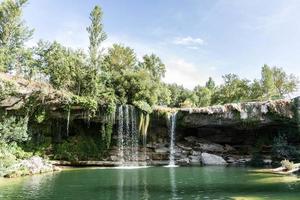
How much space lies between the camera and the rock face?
3656cm

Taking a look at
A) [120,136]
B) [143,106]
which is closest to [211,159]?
[143,106]

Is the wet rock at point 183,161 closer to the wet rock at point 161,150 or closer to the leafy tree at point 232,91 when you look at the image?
the wet rock at point 161,150

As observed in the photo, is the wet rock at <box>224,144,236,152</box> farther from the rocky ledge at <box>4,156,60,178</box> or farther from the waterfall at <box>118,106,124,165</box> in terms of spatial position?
the rocky ledge at <box>4,156,60,178</box>

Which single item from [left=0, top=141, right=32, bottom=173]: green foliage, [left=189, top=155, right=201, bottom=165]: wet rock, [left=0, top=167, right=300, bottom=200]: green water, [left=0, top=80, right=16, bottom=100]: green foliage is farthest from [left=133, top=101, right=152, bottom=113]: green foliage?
[left=0, top=167, right=300, bottom=200]: green water

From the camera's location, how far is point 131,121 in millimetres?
37031

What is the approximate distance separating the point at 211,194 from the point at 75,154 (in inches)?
893

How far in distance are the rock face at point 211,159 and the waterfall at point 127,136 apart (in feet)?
22.9

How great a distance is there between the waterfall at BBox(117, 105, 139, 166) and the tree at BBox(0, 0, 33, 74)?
14.5 meters

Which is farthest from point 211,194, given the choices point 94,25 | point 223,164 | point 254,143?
Answer: point 94,25

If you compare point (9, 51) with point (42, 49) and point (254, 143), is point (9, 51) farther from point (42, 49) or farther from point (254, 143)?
point (254, 143)

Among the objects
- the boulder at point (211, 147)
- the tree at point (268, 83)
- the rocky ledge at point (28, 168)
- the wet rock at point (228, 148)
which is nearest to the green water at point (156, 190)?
the rocky ledge at point (28, 168)

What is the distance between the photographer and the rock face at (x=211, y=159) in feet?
120

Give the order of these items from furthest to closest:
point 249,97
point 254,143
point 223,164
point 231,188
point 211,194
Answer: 1. point 249,97
2. point 254,143
3. point 223,164
4. point 231,188
5. point 211,194

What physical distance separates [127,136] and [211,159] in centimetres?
908
